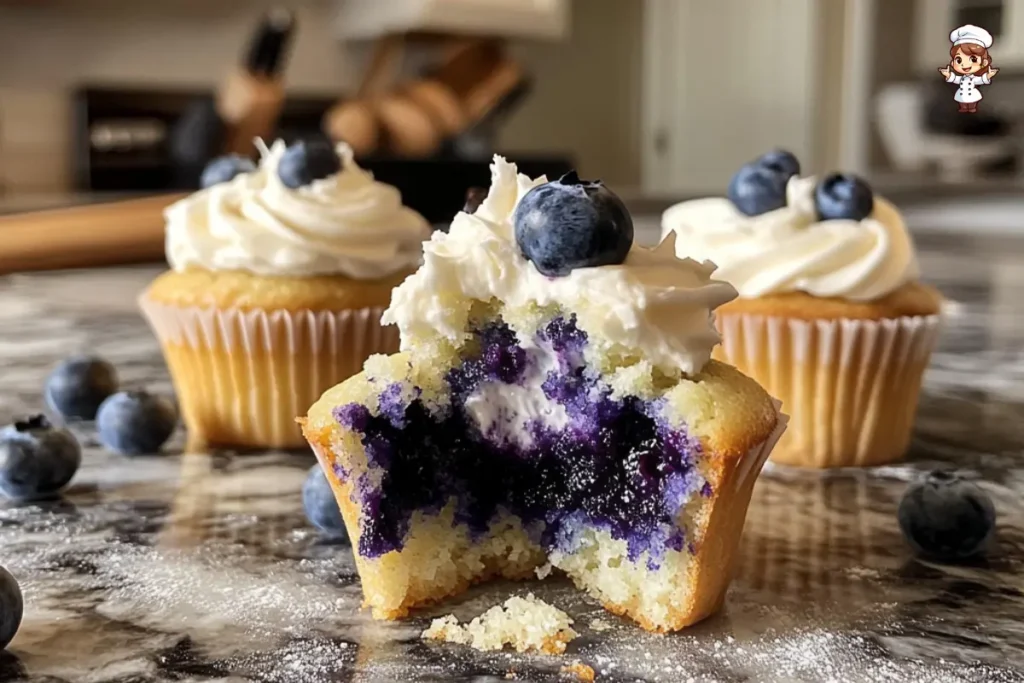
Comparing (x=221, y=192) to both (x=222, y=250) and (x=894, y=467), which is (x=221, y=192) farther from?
(x=894, y=467)

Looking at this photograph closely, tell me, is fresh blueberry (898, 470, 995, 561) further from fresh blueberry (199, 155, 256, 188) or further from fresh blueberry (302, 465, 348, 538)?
fresh blueberry (199, 155, 256, 188)

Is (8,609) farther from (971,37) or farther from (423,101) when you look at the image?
(423,101)

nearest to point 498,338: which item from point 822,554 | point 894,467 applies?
point 822,554

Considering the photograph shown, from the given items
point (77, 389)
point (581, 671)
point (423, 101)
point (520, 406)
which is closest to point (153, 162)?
point (423, 101)

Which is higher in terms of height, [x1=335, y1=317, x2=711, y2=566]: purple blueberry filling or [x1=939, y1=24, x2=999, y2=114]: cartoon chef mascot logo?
[x1=939, y1=24, x2=999, y2=114]: cartoon chef mascot logo

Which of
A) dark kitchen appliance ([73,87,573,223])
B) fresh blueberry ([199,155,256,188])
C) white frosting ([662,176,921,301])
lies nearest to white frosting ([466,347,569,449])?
white frosting ([662,176,921,301])

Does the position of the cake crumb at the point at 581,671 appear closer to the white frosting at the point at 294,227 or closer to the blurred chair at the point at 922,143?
the white frosting at the point at 294,227
